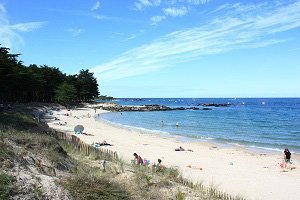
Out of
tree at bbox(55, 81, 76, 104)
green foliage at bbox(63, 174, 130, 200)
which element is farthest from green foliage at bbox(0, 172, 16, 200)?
tree at bbox(55, 81, 76, 104)

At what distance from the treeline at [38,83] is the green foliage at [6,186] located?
43018 millimetres

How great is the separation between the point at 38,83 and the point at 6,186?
71.5 metres

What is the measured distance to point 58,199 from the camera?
24.9ft

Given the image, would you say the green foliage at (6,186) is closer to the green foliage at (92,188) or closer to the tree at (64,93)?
the green foliage at (92,188)

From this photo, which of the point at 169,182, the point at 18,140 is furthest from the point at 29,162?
the point at 169,182

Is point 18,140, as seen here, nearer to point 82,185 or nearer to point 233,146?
point 82,185

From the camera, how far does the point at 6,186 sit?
7.24 m

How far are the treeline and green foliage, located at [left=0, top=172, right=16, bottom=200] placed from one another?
43018mm

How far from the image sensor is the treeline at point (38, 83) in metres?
55.8

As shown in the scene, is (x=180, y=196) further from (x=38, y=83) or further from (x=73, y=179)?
(x=38, y=83)

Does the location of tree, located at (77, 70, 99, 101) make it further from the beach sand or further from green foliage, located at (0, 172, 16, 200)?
green foliage, located at (0, 172, 16, 200)

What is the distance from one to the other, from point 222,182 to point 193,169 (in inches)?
153

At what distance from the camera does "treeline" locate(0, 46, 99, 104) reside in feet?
183

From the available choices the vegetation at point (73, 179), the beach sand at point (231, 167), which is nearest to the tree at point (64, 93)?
the beach sand at point (231, 167)
